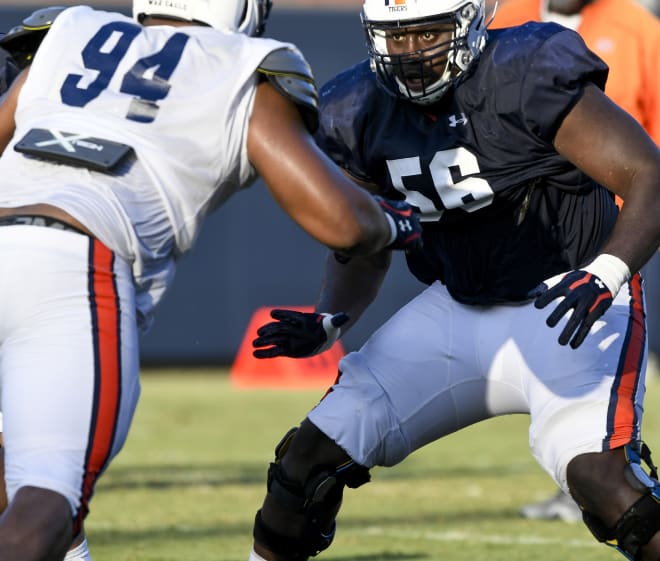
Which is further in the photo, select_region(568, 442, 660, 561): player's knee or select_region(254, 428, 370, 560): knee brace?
select_region(254, 428, 370, 560): knee brace

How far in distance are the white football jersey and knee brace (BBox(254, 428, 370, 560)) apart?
100 centimetres

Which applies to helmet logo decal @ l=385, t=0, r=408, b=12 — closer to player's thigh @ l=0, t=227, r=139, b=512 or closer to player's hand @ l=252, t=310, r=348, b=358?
player's hand @ l=252, t=310, r=348, b=358

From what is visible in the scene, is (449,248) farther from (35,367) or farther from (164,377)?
(164,377)

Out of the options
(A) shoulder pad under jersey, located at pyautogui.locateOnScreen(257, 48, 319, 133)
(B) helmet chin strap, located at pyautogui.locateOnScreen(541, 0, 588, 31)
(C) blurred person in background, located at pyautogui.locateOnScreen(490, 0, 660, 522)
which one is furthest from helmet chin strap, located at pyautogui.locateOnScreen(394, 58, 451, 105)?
(B) helmet chin strap, located at pyautogui.locateOnScreen(541, 0, 588, 31)

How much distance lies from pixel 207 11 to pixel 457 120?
102 cm

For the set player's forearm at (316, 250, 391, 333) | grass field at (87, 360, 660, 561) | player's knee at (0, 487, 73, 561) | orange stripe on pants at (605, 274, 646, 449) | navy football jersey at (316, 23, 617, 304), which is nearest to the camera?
player's knee at (0, 487, 73, 561)

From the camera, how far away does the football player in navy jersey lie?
3805 mm

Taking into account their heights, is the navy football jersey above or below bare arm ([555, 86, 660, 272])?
below

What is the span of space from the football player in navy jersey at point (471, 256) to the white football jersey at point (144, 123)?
0.97 meters

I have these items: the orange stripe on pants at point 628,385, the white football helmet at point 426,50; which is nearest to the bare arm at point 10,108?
the white football helmet at point 426,50

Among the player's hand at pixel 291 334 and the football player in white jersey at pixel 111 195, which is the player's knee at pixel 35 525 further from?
the player's hand at pixel 291 334

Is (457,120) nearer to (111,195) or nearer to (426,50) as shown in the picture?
(426,50)

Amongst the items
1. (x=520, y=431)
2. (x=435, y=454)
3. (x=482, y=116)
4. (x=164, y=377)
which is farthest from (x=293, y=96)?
(x=164, y=377)

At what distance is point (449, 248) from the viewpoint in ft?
13.8
